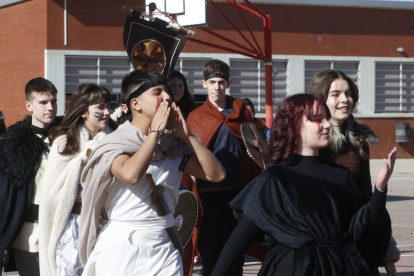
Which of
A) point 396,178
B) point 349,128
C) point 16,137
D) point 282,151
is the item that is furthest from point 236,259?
point 396,178

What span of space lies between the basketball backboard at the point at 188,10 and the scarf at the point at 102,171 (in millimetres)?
10583

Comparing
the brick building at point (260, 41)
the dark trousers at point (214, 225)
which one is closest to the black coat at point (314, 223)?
the dark trousers at point (214, 225)

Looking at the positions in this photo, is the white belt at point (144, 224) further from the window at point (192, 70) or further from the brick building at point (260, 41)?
the window at point (192, 70)

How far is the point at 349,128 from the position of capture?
3750 mm

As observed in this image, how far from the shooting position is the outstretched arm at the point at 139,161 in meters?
3.06

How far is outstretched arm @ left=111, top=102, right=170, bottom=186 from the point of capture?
3062 mm

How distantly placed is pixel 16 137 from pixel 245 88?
1750cm

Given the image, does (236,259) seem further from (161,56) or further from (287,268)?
(161,56)

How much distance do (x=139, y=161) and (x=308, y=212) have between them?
0.92 meters

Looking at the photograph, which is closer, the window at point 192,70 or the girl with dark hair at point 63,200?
the girl with dark hair at point 63,200

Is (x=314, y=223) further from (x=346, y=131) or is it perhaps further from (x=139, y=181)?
(x=346, y=131)

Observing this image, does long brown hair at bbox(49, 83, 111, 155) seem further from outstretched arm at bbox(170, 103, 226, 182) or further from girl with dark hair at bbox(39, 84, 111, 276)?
outstretched arm at bbox(170, 103, 226, 182)

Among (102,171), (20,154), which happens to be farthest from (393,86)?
(102,171)

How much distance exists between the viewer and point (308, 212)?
8.77 feet
